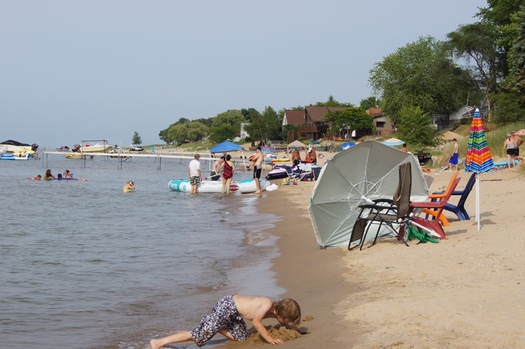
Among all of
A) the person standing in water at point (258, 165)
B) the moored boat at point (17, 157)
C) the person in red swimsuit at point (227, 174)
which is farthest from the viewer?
the moored boat at point (17, 157)

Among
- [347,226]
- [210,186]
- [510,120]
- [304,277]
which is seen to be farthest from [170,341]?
[510,120]

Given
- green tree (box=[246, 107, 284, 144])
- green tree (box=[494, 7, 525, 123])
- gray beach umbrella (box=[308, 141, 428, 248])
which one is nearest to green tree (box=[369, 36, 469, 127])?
green tree (box=[494, 7, 525, 123])

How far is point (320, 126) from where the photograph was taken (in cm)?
11275

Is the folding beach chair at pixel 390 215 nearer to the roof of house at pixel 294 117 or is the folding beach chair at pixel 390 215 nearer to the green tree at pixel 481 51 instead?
the green tree at pixel 481 51

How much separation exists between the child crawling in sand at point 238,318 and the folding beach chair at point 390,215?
4161 mm

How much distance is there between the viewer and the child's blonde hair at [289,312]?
21.9 ft

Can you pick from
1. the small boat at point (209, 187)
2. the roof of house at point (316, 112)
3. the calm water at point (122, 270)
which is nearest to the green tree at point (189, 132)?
the roof of house at point (316, 112)

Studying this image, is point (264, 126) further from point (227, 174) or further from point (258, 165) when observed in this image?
point (258, 165)

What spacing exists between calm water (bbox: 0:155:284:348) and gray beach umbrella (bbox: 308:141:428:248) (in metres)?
1.51

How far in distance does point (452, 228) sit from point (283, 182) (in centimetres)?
2079

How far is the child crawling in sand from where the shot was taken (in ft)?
22.0

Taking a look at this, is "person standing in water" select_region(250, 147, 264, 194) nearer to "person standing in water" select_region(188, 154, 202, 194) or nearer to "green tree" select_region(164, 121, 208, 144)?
"person standing in water" select_region(188, 154, 202, 194)

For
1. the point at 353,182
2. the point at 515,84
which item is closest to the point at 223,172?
the point at 353,182

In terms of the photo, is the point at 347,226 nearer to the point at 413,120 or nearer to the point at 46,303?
the point at 46,303
